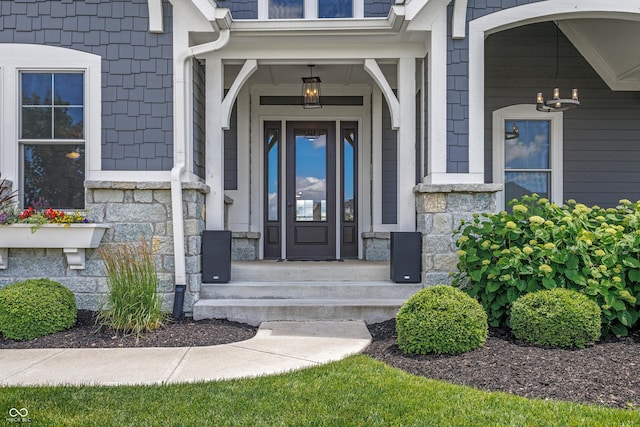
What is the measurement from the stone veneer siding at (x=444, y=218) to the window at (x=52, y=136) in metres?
3.45

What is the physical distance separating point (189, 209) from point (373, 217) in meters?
2.85

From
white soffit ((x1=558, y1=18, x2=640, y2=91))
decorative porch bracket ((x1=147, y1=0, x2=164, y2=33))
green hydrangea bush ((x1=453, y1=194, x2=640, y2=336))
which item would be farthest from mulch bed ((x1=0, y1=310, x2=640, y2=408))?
white soffit ((x1=558, y1=18, x2=640, y2=91))

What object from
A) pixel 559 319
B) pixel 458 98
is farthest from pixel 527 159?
pixel 559 319

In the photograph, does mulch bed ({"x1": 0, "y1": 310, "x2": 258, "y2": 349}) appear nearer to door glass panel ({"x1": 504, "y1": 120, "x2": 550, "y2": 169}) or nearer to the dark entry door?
the dark entry door

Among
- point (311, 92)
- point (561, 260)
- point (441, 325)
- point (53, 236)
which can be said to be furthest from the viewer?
point (311, 92)

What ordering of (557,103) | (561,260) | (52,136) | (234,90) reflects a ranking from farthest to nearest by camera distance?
(557,103) < (234,90) < (52,136) < (561,260)

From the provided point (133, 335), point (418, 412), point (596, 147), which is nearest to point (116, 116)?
point (133, 335)

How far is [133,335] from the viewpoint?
13.9 feet

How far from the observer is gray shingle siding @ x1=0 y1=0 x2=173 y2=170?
16.4ft

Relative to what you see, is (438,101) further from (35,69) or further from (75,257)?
(35,69)

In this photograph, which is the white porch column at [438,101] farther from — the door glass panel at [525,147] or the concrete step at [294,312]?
the door glass panel at [525,147]

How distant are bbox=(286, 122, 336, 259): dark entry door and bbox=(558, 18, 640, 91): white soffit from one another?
11.0ft

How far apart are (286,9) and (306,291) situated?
308cm

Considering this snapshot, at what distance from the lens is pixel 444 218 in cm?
498
